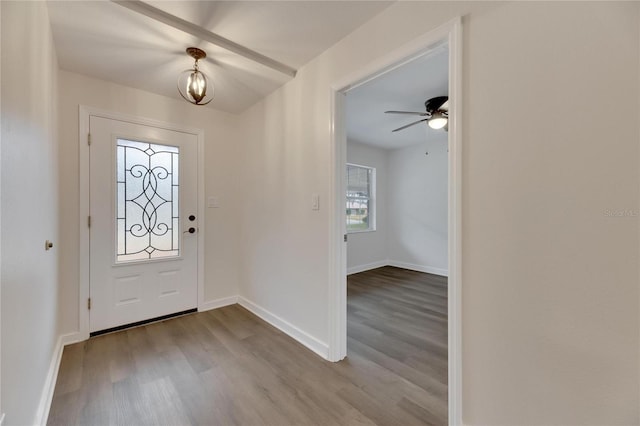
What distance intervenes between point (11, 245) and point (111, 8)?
1.53 meters

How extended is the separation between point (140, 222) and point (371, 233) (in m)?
3.91

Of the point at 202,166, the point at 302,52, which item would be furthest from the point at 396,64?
the point at 202,166

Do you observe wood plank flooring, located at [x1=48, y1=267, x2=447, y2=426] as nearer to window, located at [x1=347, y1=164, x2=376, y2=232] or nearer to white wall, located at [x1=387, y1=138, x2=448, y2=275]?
white wall, located at [x1=387, y1=138, x2=448, y2=275]

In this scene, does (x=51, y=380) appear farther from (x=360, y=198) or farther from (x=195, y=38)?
(x=360, y=198)

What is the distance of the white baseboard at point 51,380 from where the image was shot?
139cm

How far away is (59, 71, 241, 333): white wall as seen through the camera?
230 cm

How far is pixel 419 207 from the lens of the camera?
5125 millimetres

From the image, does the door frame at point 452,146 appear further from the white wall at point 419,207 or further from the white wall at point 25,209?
the white wall at point 419,207

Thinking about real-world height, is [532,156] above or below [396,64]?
below

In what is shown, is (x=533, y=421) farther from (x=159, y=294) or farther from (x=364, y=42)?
(x=159, y=294)

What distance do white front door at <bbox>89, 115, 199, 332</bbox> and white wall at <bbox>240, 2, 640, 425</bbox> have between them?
2.54 meters

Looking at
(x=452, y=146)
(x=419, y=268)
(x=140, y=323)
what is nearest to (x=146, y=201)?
(x=140, y=323)

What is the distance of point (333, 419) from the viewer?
1478 millimetres

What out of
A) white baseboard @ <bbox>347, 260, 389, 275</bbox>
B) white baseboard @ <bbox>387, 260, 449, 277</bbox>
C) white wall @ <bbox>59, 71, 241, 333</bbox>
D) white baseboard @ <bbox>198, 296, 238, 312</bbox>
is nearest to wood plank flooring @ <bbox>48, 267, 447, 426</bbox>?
white baseboard @ <bbox>198, 296, 238, 312</bbox>
